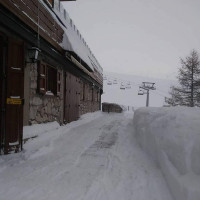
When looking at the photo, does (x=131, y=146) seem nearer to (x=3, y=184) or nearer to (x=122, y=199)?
(x=122, y=199)

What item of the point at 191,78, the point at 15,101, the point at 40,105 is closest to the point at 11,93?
the point at 15,101

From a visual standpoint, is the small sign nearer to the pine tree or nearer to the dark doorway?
the dark doorway

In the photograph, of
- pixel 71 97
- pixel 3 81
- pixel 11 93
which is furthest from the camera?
pixel 71 97

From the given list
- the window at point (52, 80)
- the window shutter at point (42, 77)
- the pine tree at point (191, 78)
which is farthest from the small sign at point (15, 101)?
the pine tree at point (191, 78)

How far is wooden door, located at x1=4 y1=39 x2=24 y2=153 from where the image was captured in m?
4.75

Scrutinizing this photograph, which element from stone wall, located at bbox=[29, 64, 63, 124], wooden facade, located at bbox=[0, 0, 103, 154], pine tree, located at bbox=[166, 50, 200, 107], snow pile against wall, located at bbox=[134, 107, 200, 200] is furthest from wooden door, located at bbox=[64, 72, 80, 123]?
pine tree, located at bbox=[166, 50, 200, 107]

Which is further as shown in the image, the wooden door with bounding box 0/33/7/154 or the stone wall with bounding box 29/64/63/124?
the stone wall with bounding box 29/64/63/124

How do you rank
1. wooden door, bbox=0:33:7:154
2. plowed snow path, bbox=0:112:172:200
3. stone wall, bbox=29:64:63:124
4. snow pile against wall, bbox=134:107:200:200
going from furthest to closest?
1. stone wall, bbox=29:64:63:124
2. wooden door, bbox=0:33:7:154
3. plowed snow path, bbox=0:112:172:200
4. snow pile against wall, bbox=134:107:200:200

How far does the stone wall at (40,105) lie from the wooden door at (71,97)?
1088 millimetres

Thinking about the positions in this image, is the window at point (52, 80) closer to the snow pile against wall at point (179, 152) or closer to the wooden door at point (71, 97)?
the wooden door at point (71, 97)

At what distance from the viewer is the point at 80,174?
3.76 metres

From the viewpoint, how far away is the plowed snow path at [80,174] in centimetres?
306

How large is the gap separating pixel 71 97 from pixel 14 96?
5.74 metres

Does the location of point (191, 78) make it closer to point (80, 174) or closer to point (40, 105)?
point (40, 105)
